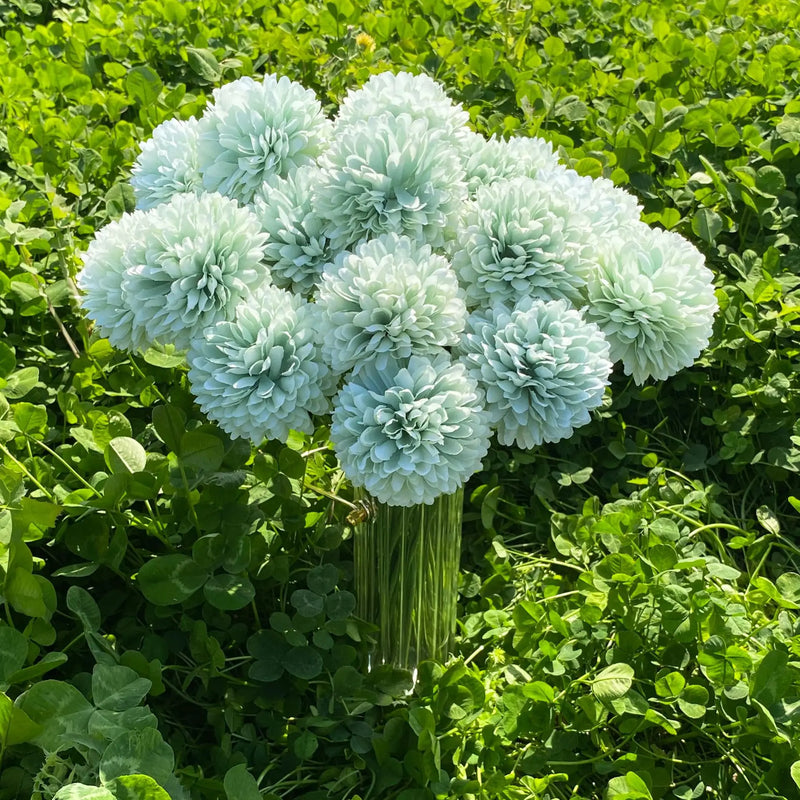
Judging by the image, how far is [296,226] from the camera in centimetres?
130

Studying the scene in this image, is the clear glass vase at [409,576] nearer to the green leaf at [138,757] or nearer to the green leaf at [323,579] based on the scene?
the green leaf at [323,579]

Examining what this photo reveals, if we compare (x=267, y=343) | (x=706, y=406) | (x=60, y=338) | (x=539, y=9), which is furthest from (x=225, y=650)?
(x=539, y=9)

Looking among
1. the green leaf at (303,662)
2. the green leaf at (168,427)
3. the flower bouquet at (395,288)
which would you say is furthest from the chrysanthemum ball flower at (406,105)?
the green leaf at (303,662)

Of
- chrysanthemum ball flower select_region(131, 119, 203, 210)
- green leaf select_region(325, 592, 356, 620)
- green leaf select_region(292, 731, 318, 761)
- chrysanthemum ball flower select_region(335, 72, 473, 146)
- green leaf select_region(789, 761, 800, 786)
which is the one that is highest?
chrysanthemum ball flower select_region(335, 72, 473, 146)

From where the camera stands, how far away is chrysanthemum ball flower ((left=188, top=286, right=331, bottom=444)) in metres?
1.19

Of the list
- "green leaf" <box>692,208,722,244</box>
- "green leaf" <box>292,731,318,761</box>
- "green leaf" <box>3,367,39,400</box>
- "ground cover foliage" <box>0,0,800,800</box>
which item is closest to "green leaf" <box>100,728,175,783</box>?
"ground cover foliage" <box>0,0,800,800</box>

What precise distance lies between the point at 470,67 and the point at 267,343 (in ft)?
5.62

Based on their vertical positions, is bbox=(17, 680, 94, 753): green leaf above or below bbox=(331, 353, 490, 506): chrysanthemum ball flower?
below

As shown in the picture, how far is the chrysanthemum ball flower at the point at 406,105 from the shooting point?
130 centimetres

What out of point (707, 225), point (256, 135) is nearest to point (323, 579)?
point (256, 135)

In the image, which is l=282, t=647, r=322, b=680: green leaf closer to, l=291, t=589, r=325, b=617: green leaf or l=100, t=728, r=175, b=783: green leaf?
l=291, t=589, r=325, b=617: green leaf

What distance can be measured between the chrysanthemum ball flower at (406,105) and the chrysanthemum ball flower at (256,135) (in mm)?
55

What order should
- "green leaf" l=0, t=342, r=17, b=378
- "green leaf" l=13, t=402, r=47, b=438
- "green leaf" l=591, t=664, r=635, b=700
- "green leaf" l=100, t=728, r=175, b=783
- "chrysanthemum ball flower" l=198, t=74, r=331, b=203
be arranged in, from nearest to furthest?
"green leaf" l=100, t=728, r=175, b=783
"chrysanthemum ball flower" l=198, t=74, r=331, b=203
"green leaf" l=591, t=664, r=635, b=700
"green leaf" l=13, t=402, r=47, b=438
"green leaf" l=0, t=342, r=17, b=378

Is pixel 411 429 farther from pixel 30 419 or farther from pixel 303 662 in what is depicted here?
pixel 30 419
